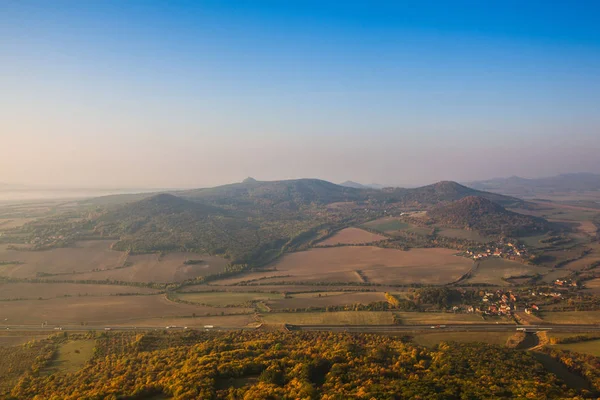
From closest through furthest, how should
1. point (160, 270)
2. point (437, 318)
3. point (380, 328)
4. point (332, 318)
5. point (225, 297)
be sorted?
point (380, 328) < point (437, 318) < point (332, 318) < point (225, 297) < point (160, 270)

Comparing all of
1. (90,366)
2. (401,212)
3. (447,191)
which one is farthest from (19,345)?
(447,191)

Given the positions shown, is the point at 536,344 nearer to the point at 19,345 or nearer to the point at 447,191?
the point at 19,345

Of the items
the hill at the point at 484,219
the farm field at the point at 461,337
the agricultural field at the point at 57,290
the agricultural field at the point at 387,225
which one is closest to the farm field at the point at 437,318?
the farm field at the point at 461,337

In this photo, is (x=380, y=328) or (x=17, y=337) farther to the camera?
(x=380, y=328)

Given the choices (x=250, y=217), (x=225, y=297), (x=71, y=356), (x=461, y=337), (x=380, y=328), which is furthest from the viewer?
(x=250, y=217)

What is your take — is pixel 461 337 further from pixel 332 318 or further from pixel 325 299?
pixel 325 299

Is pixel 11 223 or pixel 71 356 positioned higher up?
pixel 11 223

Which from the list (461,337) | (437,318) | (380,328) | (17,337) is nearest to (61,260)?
(17,337)

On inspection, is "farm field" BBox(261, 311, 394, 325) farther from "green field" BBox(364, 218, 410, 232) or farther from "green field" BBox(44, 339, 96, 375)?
"green field" BBox(364, 218, 410, 232)
